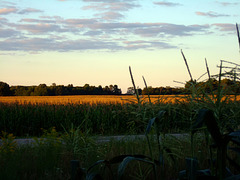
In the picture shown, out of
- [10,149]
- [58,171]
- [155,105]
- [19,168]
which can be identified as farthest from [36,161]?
[155,105]

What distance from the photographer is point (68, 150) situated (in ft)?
16.6

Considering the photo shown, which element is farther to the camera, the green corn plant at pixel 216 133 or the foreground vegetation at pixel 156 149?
the foreground vegetation at pixel 156 149

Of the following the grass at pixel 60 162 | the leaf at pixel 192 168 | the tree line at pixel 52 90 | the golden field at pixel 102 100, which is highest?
the tree line at pixel 52 90

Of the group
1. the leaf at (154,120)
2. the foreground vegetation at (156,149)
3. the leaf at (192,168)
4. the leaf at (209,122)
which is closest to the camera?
the leaf at (209,122)

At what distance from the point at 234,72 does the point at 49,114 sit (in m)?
13.9

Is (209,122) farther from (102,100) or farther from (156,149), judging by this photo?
(102,100)

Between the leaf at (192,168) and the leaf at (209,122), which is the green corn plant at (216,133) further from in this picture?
the leaf at (192,168)

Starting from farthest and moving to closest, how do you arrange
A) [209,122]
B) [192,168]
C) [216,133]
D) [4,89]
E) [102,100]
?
[4,89] → [102,100] → [192,168] → [216,133] → [209,122]

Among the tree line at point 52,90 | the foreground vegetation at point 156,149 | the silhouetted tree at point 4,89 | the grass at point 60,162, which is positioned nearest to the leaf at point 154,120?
the foreground vegetation at point 156,149

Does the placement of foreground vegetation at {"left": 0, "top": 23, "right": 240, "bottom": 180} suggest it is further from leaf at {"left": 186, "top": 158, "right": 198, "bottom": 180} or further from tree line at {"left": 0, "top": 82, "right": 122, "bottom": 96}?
tree line at {"left": 0, "top": 82, "right": 122, "bottom": 96}

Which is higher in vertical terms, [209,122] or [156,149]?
[209,122]

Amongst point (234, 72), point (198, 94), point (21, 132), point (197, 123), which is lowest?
point (21, 132)

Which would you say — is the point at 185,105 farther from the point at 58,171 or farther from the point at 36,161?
the point at 36,161

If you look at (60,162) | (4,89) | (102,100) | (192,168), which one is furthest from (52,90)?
(192,168)
